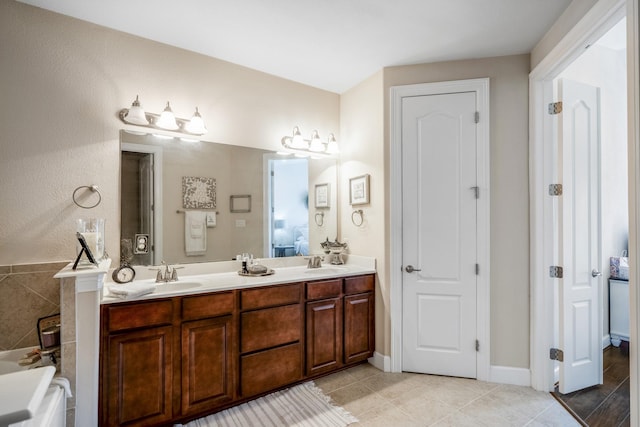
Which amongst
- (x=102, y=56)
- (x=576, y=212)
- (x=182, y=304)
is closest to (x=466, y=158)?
(x=576, y=212)

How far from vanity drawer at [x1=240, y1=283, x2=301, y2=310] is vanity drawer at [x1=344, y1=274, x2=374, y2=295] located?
50 cm

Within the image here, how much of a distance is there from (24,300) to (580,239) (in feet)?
12.9

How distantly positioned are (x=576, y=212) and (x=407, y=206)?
1277 mm

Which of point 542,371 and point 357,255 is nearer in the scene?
point 542,371

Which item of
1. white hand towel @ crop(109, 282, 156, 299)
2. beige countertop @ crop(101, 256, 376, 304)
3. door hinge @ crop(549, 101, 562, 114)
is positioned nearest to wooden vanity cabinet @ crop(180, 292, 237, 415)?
beige countertop @ crop(101, 256, 376, 304)

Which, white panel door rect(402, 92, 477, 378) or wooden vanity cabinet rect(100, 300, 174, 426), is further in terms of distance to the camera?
white panel door rect(402, 92, 477, 378)

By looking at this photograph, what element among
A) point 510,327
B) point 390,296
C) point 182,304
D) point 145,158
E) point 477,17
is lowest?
point 510,327

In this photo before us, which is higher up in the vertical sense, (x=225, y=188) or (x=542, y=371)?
(x=225, y=188)

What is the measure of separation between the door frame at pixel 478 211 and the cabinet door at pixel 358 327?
21 centimetres

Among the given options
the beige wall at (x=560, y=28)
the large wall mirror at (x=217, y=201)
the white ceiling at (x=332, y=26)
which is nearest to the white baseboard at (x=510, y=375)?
the large wall mirror at (x=217, y=201)

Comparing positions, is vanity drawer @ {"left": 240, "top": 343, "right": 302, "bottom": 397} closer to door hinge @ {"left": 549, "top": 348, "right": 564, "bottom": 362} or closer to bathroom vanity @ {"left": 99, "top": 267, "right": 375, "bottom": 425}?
bathroom vanity @ {"left": 99, "top": 267, "right": 375, "bottom": 425}

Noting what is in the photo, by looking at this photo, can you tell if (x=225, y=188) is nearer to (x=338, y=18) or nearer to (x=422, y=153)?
(x=338, y=18)

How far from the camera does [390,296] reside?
8.89ft

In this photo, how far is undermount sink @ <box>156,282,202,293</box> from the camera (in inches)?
79.3
